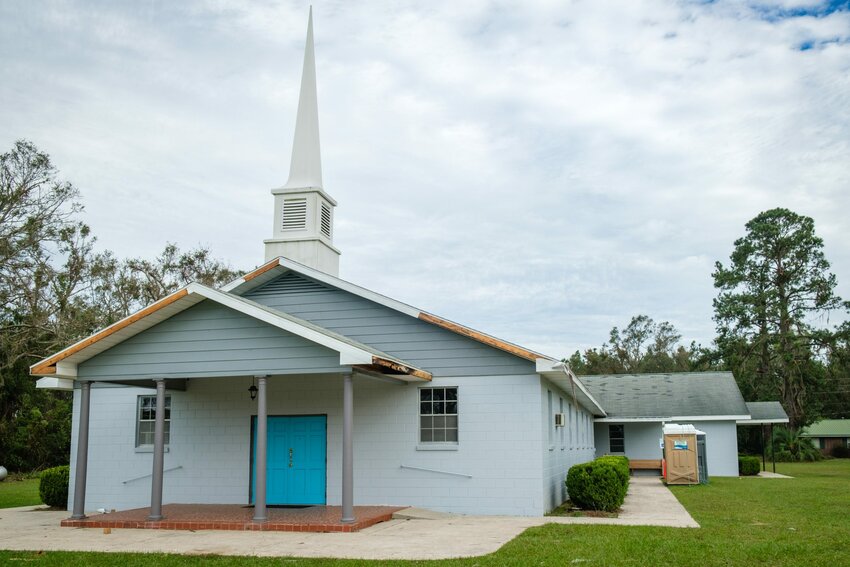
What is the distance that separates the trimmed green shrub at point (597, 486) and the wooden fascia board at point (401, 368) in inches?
145

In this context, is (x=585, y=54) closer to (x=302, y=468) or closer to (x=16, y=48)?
(x=302, y=468)

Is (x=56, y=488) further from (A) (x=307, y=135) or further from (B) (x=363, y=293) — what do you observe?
(A) (x=307, y=135)

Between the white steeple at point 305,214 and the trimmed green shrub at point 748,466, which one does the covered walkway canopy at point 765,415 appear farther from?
the white steeple at point 305,214

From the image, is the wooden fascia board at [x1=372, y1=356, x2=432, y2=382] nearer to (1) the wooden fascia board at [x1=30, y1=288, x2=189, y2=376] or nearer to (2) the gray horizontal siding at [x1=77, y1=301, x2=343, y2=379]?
(2) the gray horizontal siding at [x1=77, y1=301, x2=343, y2=379]

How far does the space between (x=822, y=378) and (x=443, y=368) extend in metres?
41.2

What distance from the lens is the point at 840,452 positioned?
5731cm

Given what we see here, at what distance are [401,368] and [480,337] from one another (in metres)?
2.06

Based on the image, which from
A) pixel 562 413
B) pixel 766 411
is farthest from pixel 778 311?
pixel 562 413

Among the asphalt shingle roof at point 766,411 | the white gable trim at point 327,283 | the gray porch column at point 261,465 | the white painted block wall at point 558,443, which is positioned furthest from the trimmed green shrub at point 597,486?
the asphalt shingle roof at point 766,411

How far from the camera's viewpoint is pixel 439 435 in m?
15.5

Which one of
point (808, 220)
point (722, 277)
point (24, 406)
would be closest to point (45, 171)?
point (24, 406)

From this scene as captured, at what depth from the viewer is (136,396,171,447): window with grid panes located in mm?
17094

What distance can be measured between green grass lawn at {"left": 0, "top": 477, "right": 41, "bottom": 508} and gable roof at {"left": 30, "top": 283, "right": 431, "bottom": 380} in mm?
7672

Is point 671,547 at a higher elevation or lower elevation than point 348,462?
lower
